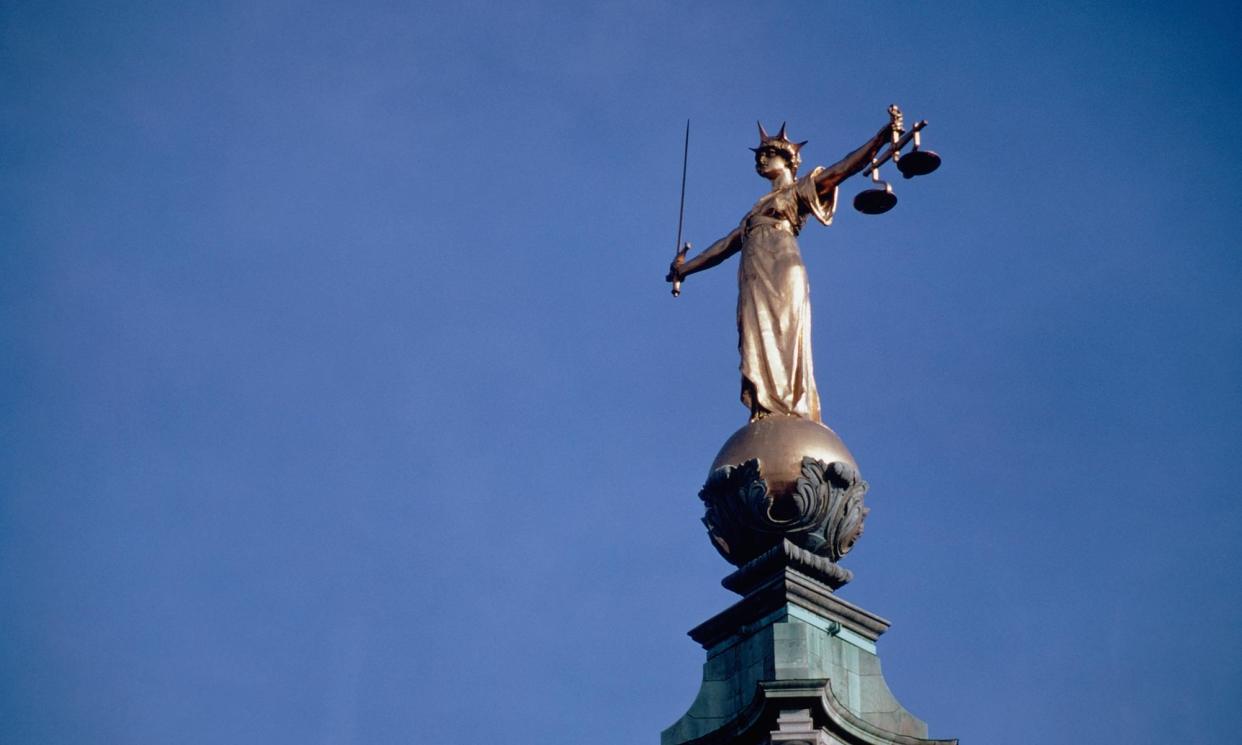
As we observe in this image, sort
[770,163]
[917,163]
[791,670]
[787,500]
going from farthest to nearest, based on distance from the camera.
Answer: [770,163] → [917,163] → [787,500] → [791,670]

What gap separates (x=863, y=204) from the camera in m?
26.5

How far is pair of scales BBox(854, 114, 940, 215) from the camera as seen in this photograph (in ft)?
84.2

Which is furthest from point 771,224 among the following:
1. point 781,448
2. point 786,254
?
point 781,448

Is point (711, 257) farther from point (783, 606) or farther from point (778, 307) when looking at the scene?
point (783, 606)

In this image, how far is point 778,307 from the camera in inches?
1033

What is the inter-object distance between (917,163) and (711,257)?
12.4ft

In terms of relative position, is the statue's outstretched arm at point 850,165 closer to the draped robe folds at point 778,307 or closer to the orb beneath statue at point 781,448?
the draped robe folds at point 778,307

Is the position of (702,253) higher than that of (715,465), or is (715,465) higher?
(702,253)

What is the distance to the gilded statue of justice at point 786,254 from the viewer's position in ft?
84.7

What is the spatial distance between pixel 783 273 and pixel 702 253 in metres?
2.23

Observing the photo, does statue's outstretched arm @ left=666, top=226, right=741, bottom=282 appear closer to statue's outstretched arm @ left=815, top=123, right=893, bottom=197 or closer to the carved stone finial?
statue's outstretched arm @ left=815, top=123, right=893, bottom=197

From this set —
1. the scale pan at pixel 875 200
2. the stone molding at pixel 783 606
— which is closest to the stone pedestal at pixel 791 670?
the stone molding at pixel 783 606

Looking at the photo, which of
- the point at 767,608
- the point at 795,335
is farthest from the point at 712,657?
the point at 795,335

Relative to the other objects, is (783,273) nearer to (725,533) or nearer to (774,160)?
(774,160)
